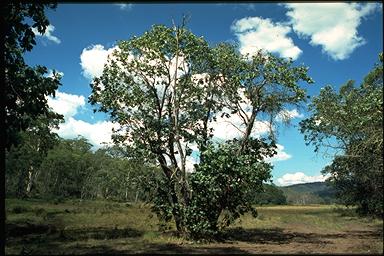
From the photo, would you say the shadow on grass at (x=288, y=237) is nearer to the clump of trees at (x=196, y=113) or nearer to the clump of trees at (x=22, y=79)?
the clump of trees at (x=196, y=113)

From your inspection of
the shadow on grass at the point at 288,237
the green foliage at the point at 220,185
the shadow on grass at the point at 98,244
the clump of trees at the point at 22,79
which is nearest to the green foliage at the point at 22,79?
the clump of trees at the point at 22,79

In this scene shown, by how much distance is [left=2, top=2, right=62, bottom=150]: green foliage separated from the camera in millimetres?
9062

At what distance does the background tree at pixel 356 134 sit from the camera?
69.1 feet

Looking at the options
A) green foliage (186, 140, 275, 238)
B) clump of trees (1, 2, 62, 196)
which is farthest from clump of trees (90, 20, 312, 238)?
clump of trees (1, 2, 62, 196)

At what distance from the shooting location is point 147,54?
25.9m

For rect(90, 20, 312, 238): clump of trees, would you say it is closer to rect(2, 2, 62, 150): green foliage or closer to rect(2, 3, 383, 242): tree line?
rect(2, 3, 383, 242): tree line

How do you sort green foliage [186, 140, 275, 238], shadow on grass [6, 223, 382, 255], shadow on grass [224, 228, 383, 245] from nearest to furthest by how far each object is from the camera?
shadow on grass [6, 223, 382, 255]
green foliage [186, 140, 275, 238]
shadow on grass [224, 228, 383, 245]

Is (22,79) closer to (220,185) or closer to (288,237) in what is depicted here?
(220,185)

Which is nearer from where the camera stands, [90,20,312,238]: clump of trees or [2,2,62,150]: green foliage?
[2,2,62,150]: green foliage

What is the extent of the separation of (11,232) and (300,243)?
693 inches

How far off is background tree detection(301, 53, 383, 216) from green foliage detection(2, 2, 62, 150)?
1394cm

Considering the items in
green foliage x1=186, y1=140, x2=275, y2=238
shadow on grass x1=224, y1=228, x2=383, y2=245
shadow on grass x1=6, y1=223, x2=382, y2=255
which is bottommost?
shadow on grass x1=6, y1=223, x2=382, y2=255

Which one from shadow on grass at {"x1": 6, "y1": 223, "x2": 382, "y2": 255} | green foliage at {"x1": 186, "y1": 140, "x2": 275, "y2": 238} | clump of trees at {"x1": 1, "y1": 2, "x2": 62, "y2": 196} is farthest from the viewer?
green foliage at {"x1": 186, "y1": 140, "x2": 275, "y2": 238}

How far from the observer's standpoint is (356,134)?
1093 inches
